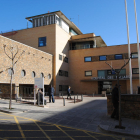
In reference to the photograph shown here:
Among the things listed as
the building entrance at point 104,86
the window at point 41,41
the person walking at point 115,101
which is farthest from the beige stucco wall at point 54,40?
the person walking at point 115,101

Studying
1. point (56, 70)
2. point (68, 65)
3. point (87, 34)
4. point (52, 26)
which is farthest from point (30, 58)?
point (87, 34)

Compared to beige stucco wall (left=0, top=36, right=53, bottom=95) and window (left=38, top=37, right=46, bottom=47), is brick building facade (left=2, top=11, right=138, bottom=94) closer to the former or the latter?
window (left=38, top=37, right=46, bottom=47)

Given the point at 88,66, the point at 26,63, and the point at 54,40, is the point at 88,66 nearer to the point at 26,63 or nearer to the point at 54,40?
the point at 54,40

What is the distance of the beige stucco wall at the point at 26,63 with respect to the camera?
64.5 feet

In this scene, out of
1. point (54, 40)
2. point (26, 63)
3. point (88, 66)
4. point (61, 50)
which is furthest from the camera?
point (88, 66)

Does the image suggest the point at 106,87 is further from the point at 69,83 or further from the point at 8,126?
the point at 8,126

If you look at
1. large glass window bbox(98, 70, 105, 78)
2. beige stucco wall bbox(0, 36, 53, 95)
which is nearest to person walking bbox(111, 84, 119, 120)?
beige stucco wall bbox(0, 36, 53, 95)

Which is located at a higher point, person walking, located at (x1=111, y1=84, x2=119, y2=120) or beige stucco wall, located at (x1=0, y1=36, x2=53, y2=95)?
beige stucco wall, located at (x1=0, y1=36, x2=53, y2=95)

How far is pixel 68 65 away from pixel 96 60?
6.60m

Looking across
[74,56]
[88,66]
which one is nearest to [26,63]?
[74,56]

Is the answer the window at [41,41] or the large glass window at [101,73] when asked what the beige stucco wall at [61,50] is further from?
the large glass window at [101,73]

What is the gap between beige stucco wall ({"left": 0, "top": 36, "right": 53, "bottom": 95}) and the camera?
774 inches

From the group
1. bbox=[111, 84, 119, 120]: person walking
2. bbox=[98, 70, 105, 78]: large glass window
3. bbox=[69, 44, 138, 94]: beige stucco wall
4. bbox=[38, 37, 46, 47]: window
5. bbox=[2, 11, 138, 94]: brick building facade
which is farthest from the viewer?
bbox=[98, 70, 105, 78]: large glass window

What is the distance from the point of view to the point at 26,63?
23.6 metres
